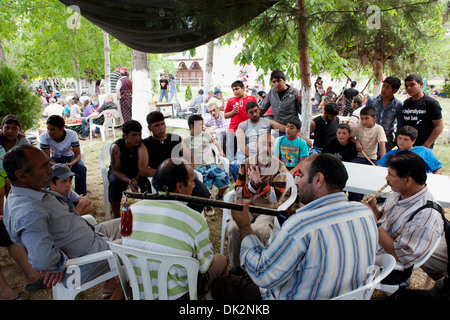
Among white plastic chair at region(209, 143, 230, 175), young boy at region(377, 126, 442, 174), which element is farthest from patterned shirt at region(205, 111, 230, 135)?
young boy at region(377, 126, 442, 174)

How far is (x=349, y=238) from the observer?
1.29 metres

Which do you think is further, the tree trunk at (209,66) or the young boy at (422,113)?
the tree trunk at (209,66)

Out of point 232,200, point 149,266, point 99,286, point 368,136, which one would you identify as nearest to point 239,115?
point 368,136

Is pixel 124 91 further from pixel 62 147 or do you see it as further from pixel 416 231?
pixel 416 231

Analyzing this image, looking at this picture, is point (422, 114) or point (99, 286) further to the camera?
point (422, 114)

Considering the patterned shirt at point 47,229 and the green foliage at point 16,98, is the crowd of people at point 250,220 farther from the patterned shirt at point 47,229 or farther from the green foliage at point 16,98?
the green foliage at point 16,98

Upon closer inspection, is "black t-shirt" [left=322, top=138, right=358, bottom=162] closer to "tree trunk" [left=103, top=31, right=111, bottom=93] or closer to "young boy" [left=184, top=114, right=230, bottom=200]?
"young boy" [left=184, top=114, right=230, bottom=200]

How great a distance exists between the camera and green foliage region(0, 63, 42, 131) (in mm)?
3646

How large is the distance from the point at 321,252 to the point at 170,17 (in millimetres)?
2924

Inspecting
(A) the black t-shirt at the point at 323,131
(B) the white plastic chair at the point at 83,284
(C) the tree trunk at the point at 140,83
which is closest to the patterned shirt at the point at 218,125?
(C) the tree trunk at the point at 140,83

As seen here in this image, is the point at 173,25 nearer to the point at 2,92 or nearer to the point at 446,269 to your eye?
the point at 2,92

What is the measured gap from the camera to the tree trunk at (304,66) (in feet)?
10.8

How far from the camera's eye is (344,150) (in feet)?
12.6

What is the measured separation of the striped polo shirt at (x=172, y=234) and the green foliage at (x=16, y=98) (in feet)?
10.3
